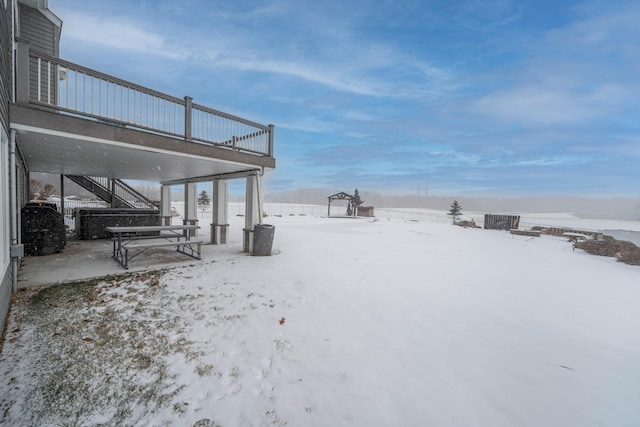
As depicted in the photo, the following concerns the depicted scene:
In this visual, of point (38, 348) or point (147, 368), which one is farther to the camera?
point (38, 348)

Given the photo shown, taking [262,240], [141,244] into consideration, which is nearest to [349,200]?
[262,240]

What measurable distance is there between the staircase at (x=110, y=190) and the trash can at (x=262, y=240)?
986cm

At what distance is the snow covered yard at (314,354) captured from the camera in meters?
2.26

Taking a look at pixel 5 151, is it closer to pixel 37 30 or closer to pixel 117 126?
pixel 117 126

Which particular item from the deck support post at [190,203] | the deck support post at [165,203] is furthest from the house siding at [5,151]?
the deck support post at [165,203]

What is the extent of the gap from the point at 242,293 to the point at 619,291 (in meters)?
8.67

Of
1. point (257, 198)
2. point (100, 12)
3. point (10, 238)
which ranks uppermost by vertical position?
point (100, 12)

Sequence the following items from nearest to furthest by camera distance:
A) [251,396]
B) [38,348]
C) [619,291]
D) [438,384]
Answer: [251,396]
[438,384]
[38,348]
[619,291]

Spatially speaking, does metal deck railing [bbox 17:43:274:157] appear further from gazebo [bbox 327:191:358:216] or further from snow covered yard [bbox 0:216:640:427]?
gazebo [bbox 327:191:358:216]

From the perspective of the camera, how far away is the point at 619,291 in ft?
21.1

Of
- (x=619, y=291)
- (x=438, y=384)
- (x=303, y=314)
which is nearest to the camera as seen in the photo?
(x=438, y=384)

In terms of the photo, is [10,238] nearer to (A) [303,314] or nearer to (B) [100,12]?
(A) [303,314]

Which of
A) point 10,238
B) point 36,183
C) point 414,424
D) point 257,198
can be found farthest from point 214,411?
point 36,183

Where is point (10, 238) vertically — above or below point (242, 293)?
above
